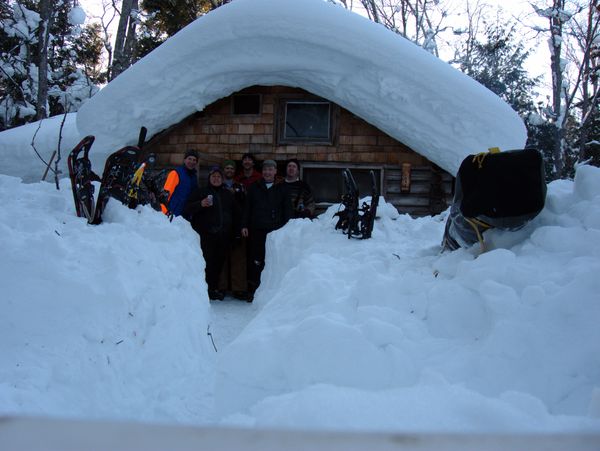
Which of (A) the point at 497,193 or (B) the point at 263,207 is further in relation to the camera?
(B) the point at 263,207

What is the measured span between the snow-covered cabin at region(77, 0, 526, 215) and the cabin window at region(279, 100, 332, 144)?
2 centimetres

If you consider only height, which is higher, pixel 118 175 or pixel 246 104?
pixel 246 104

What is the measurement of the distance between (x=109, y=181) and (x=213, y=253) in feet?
6.93

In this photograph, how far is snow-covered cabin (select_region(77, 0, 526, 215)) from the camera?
23.5 feet

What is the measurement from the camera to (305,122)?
8.32 meters

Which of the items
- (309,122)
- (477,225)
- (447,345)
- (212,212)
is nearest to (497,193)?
(477,225)

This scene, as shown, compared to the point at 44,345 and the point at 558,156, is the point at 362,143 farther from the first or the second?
the point at 558,156

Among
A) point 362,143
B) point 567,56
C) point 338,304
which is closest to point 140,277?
point 338,304

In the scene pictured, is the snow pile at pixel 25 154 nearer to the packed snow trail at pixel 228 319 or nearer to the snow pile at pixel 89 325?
the packed snow trail at pixel 228 319

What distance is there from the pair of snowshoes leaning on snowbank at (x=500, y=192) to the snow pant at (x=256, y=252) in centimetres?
350

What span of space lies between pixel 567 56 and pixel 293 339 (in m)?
22.4

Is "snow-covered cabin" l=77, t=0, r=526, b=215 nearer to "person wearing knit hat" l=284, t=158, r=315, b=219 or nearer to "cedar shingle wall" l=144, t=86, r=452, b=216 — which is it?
"cedar shingle wall" l=144, t=86, r=452, b=216

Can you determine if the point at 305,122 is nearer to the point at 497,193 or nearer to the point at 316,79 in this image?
the point at 316,79

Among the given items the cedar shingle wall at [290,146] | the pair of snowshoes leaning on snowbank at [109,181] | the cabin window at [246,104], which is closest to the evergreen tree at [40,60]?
the cedar shingle wall at [290,146]
